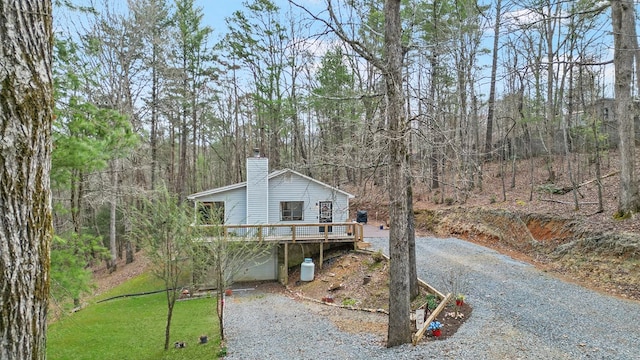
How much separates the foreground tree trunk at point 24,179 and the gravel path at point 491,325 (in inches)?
196

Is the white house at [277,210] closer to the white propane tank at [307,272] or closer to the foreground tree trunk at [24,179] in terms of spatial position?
the white propane tank at [307,272]

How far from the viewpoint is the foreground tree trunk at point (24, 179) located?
141cm

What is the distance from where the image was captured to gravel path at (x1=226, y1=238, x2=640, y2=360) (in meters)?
5.11

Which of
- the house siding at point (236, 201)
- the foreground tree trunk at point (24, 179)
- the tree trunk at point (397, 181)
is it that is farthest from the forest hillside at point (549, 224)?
the house siding at point (236, 201)

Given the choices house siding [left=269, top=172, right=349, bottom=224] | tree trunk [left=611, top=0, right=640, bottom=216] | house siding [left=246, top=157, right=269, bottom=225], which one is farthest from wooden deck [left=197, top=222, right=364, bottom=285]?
tree trunk [left=611, top=0, right=640, bottom=216]

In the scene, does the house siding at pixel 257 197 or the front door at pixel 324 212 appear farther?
the front door at pixel 324 212

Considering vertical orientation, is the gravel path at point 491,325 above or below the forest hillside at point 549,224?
below

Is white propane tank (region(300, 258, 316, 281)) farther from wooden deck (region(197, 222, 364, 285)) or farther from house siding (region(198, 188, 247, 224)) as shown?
house siding (region(198, 188, 247, 224))

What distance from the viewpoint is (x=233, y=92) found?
22344mm

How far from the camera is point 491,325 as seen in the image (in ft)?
19.7

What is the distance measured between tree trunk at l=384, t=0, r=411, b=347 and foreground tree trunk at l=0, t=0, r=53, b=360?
465 centimetres

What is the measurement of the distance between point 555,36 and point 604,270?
11.8m

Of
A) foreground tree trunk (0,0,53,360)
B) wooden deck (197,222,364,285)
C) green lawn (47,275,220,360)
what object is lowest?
green lawn (47,275,220,360)

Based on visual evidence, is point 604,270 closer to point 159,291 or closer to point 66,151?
point 66,151
